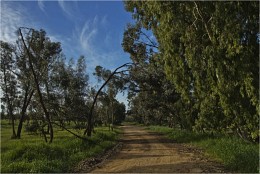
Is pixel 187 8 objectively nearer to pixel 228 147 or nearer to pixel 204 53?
pixel 204 53

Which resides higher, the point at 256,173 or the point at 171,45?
the point at 171,45

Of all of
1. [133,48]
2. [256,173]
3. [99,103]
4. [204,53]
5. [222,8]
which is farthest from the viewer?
[99,103]

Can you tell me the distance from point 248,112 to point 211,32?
8.72 ft

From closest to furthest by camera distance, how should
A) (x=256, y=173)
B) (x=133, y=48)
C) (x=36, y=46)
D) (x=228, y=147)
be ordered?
(x=256, y=173) → (x=228, y=147) → (x=133, y=48) → (x=36, y=46)

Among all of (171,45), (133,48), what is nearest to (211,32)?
(171,45)

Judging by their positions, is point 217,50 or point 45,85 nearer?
point 217,50

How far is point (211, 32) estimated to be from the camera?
30.9 feet

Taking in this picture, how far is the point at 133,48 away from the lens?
93.9 feet

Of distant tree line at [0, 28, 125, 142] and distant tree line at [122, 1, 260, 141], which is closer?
distant tree line at [122, 1, 260, 141]

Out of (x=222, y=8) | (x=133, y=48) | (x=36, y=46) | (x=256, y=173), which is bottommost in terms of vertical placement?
(x=256, y=173)

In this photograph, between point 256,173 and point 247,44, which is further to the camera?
point 256,173

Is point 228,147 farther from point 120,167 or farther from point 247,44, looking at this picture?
point 247,44

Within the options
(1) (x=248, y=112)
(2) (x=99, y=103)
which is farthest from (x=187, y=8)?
(2) (x=99, y=103)

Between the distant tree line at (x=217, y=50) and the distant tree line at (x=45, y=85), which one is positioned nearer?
the distant tree line at (x=217, y=50)
